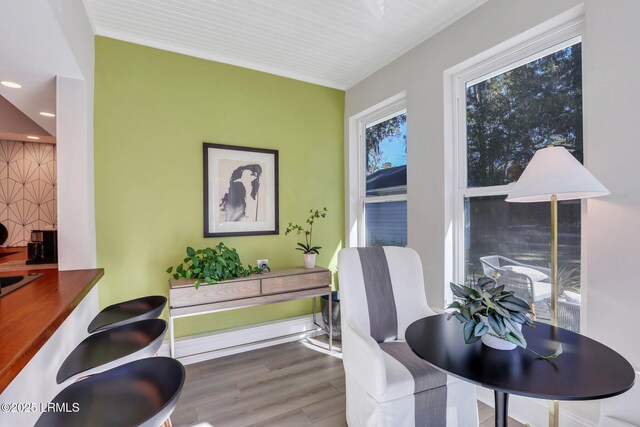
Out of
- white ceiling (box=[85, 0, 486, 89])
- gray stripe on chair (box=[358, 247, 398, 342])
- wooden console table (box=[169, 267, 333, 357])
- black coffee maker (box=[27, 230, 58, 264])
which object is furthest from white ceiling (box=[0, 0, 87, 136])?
gray stripe on chair (box=[358, 247, 398, 342])

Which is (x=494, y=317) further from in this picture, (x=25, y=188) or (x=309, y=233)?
(x=25, y=188)

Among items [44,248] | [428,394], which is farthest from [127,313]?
[428,394]

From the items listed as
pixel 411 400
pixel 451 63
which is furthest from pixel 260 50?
pixel 411 400

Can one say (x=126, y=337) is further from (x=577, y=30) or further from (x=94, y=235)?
(x=577, y=30)

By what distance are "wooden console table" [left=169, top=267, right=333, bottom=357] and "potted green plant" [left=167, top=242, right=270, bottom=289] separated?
61mm

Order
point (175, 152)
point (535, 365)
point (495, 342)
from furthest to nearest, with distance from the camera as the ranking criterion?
point (175, 152) → point (495, 342) → point (535, 365)

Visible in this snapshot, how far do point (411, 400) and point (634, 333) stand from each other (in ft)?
3.65

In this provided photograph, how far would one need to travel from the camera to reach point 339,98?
356 cm

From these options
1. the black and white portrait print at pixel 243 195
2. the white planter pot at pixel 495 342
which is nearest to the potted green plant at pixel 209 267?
the black and white portrait print at pixel 243 195

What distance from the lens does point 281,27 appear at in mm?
2416

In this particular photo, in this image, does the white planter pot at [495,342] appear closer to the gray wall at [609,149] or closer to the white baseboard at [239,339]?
the gray wall at [609,149]

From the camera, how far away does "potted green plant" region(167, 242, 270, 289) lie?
2.44 m

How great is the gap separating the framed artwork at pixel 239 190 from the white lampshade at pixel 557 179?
219 cm

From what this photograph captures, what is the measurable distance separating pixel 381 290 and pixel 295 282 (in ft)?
3.44
